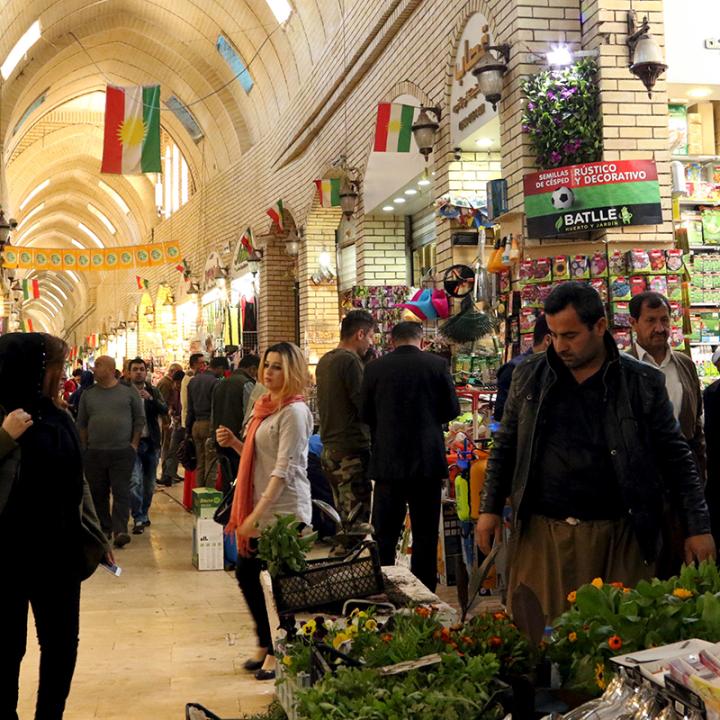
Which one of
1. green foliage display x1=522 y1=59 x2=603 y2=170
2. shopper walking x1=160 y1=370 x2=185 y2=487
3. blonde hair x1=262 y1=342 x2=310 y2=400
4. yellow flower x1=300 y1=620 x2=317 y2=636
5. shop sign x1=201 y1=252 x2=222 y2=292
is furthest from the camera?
shop sign x1=201 y1=252 x2=222 y2=292

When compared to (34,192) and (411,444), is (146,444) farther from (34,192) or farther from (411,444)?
(34,192)

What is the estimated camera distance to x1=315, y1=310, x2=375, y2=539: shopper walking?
5.82m

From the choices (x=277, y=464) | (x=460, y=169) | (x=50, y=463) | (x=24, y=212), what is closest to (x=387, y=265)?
(x=460, y=169)

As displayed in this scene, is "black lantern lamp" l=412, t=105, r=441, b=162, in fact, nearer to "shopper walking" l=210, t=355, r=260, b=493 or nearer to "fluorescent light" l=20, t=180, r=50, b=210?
"shopper walking" l=210, t=355, r=260, b=493

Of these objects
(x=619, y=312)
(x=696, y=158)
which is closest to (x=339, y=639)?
(x=619, y=312)

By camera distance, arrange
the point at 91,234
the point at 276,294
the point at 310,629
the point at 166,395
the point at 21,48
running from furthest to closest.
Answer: the point at 91,234
the point at 21,48
the point at 276,294
the point at 166,395
the point at 310,629

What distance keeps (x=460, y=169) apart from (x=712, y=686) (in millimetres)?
7957

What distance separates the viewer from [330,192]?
40.1 ft

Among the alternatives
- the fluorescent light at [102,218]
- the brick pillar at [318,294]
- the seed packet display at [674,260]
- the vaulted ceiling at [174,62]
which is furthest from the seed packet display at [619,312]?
the fluorescent light at [102,218]

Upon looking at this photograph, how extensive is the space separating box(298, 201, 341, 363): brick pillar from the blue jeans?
4.41m

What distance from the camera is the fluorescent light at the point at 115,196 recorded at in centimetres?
3259

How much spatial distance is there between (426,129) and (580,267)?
2.72 m

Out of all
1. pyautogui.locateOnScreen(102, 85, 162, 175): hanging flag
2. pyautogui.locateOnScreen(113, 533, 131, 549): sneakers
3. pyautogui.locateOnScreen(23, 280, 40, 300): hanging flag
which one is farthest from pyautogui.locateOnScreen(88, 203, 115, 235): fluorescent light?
pyautogui.locateOnScreen(113, 533, 131, 549): sneakers

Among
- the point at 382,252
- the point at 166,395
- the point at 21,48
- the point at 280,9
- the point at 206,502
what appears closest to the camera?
the point at 206,502
